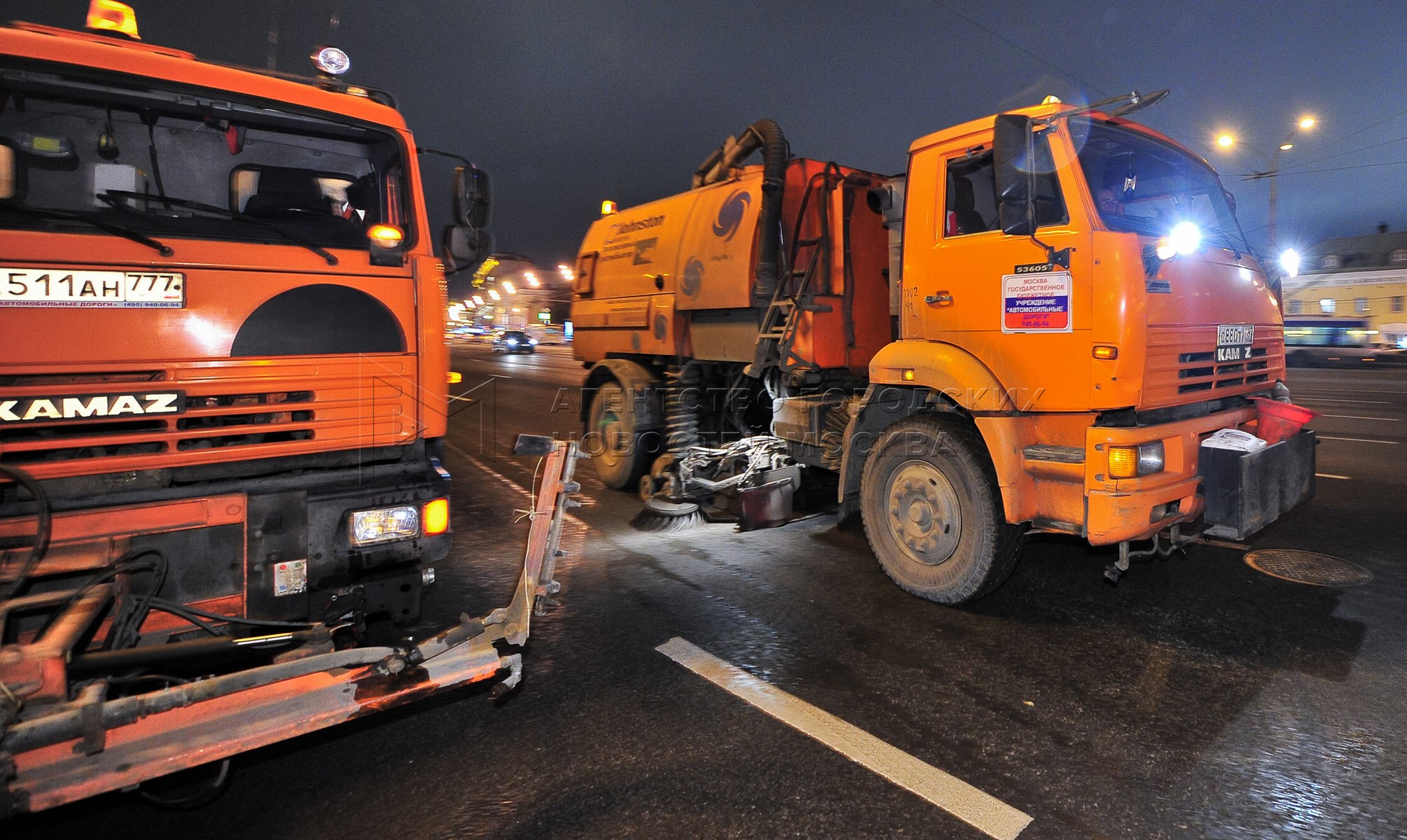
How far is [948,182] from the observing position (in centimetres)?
475

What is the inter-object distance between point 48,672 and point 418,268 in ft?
7.25

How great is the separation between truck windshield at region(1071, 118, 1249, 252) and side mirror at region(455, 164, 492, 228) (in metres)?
3.46

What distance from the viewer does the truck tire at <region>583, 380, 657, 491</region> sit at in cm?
789

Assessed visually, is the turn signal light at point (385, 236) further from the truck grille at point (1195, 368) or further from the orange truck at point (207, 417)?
the truck grille at point (1195, 368)

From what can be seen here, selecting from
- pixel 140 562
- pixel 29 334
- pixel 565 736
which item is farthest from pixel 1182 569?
pixel 29 334

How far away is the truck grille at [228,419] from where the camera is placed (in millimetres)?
2756

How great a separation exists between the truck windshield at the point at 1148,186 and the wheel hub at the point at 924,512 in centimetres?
176

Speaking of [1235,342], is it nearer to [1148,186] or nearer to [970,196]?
[1148,186]

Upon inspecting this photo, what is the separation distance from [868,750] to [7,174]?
A: 13.7 ft

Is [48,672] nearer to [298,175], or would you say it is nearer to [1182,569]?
[298,175]

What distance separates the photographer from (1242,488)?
13.3ft

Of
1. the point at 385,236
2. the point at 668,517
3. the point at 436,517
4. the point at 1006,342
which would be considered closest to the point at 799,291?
the point at 1006,342

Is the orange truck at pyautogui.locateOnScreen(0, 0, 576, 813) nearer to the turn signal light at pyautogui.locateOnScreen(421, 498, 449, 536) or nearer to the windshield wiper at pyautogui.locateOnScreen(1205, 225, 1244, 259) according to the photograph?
the turn signal light at pyautogui.locateOnScreen(421, 498, 449, 536)

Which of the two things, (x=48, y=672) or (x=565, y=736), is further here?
(x=565, y=736)
